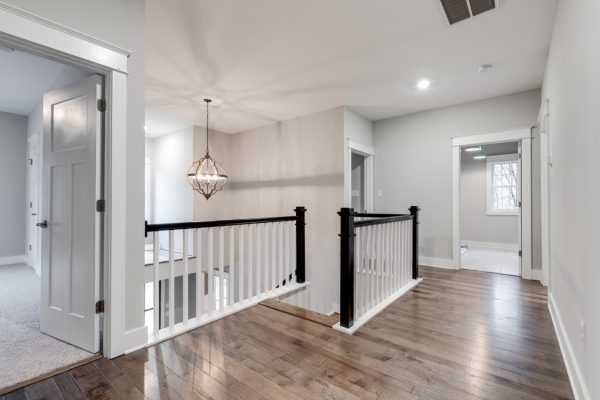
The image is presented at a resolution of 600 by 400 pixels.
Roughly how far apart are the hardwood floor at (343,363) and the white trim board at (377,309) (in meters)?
0.06

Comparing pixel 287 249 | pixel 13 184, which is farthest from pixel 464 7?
pixel 13 184

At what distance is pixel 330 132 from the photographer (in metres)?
4.79

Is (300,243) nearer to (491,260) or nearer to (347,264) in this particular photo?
(347,264)

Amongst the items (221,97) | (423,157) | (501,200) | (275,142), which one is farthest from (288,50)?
(501,200)

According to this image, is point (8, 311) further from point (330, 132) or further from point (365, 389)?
point (330, 132)

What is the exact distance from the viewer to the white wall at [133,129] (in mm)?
2033

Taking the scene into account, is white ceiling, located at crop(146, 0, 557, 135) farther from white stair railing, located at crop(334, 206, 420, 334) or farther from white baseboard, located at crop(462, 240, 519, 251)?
white baseboard, located at crop(462, 240, 519, 251)

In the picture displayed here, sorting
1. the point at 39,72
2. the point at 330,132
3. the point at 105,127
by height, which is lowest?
the point at 105,127

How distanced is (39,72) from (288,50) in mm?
2996

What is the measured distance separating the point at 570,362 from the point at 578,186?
111 cm

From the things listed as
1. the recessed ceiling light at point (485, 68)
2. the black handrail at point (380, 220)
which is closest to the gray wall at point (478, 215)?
the recessed ceiling light at point (485, 68)

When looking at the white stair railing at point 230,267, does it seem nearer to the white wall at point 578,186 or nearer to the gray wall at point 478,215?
the white wall at point 578,186

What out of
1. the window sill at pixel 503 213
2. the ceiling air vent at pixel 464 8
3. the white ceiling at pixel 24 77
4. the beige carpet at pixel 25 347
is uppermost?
the ceiling air vent at pixel 464 8

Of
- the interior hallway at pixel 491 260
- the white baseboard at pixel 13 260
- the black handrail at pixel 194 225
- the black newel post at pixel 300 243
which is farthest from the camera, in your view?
the white baseboard at pixel 13 260
